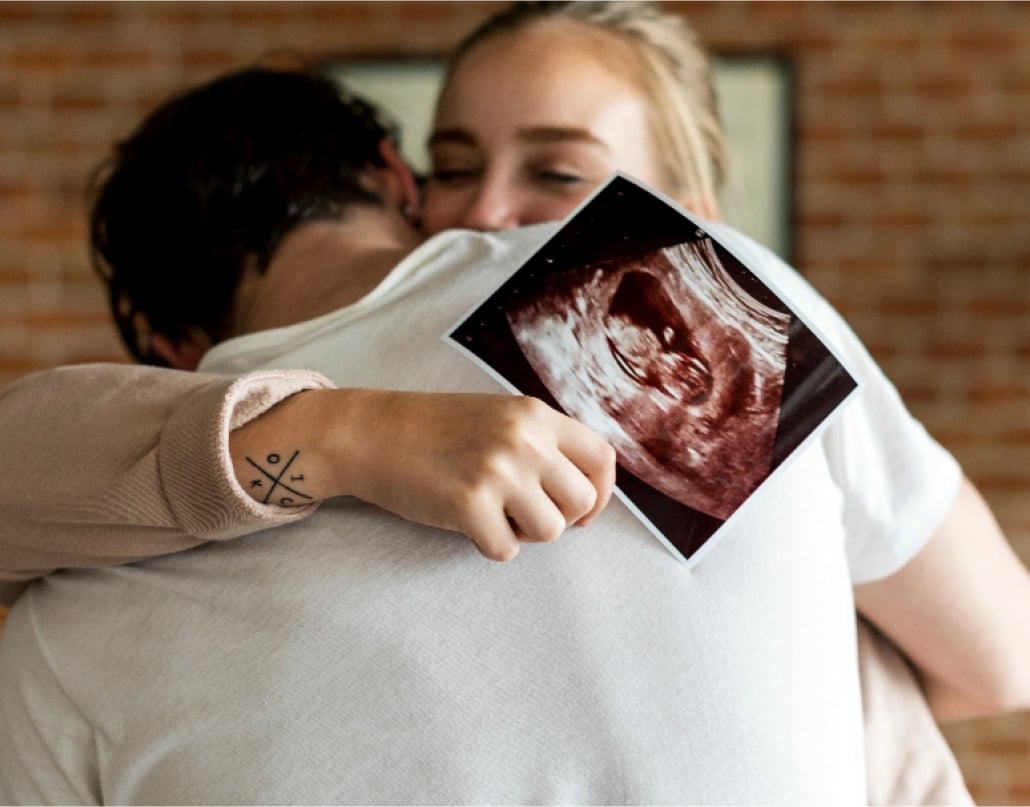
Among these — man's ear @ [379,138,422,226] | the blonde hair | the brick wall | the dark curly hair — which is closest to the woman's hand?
the dark curly hair

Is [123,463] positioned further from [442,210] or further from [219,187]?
[442,210]

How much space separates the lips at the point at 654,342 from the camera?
797 mm

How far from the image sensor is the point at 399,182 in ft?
4.01

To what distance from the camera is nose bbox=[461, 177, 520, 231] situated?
48.0 inches

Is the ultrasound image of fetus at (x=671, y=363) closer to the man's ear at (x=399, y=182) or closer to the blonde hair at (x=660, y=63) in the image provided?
the man's ear at (x=399, y=182)

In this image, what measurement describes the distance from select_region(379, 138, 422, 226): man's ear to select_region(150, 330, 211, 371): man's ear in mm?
237

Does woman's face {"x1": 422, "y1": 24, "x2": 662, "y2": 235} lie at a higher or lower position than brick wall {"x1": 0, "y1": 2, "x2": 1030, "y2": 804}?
higher

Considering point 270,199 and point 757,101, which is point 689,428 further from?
point 757,101

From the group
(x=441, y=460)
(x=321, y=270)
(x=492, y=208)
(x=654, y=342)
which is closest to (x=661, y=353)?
(x=654, y=342)

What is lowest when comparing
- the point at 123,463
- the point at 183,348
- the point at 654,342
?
the point at 183,348

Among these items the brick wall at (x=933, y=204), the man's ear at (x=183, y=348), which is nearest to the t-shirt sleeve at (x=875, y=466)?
the man's ear at (x=183, y=348)

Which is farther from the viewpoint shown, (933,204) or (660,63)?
(933,204)

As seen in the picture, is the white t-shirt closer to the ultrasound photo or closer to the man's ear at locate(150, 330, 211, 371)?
the ultrasound photo

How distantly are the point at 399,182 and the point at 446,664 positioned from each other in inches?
24.8
